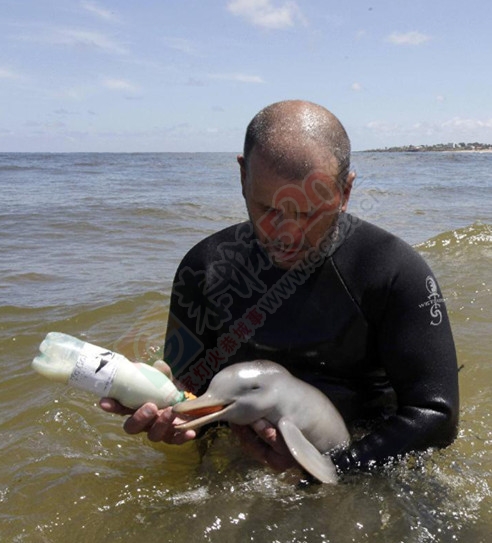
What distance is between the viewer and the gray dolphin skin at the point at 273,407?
3.37 metres

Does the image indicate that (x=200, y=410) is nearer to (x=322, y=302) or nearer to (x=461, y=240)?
(x=322, y=302)

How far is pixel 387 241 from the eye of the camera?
12.2ft

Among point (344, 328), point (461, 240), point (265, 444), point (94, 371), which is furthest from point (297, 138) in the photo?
point (461, 240)

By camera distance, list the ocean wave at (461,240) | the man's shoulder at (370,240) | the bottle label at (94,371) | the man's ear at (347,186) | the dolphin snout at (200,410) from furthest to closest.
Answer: the ocean wave at (461,240) → the man's shoulder at (370,240) → the man's ear at (347,186) → the dolphin snout at (200,410) → the bottle label at (94,371)

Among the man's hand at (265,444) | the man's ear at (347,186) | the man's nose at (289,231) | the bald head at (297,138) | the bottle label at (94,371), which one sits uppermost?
the bald head at (297,138)

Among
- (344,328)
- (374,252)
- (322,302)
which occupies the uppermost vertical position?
(374,252)

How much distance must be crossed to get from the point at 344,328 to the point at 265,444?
755 mm

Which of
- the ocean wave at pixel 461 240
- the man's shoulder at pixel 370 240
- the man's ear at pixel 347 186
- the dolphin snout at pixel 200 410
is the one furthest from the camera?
the ocean wave at pixel 461 240

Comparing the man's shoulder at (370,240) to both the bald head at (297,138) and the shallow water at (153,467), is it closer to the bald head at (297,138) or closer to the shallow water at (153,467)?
the bald head at (297,138)

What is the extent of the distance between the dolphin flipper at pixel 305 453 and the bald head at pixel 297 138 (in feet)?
4.13

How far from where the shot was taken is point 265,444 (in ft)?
12.2

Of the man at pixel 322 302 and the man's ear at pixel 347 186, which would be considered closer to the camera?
the man at pixel 322 302

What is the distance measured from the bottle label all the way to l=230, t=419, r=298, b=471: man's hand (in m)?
0.81

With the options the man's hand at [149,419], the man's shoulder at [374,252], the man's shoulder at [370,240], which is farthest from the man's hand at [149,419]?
the man's shoulder at [370,240]
